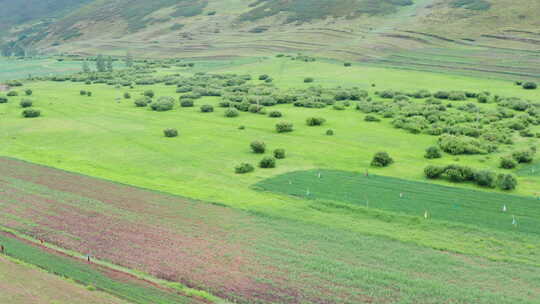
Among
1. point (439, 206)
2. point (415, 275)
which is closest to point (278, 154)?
point (439, 206)

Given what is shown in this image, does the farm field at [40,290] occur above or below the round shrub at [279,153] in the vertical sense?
above

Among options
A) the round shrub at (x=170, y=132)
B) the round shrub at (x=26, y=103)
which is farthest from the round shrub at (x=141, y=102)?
the round shrub at (x=170, y=132)

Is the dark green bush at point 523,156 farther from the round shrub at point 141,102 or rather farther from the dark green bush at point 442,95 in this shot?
the round shrub at point 141,102

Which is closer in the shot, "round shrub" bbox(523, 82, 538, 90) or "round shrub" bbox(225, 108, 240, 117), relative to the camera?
"round shrub" bbox(225, 108, 240, 117)

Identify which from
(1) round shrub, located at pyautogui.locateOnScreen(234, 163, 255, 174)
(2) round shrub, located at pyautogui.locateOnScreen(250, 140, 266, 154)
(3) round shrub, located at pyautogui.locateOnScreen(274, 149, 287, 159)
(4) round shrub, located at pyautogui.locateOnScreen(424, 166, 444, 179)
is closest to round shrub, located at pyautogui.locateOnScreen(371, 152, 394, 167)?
(4) round shrub, located at pyautogui.locateOnScreen(424, 166, 444, 179)

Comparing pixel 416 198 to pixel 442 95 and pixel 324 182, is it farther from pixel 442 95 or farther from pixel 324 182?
pixel 442 95

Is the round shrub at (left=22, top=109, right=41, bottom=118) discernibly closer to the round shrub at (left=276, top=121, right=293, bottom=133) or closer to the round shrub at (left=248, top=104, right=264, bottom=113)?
the round shrub at (left=248, top=104, right=264, bottom=113)
